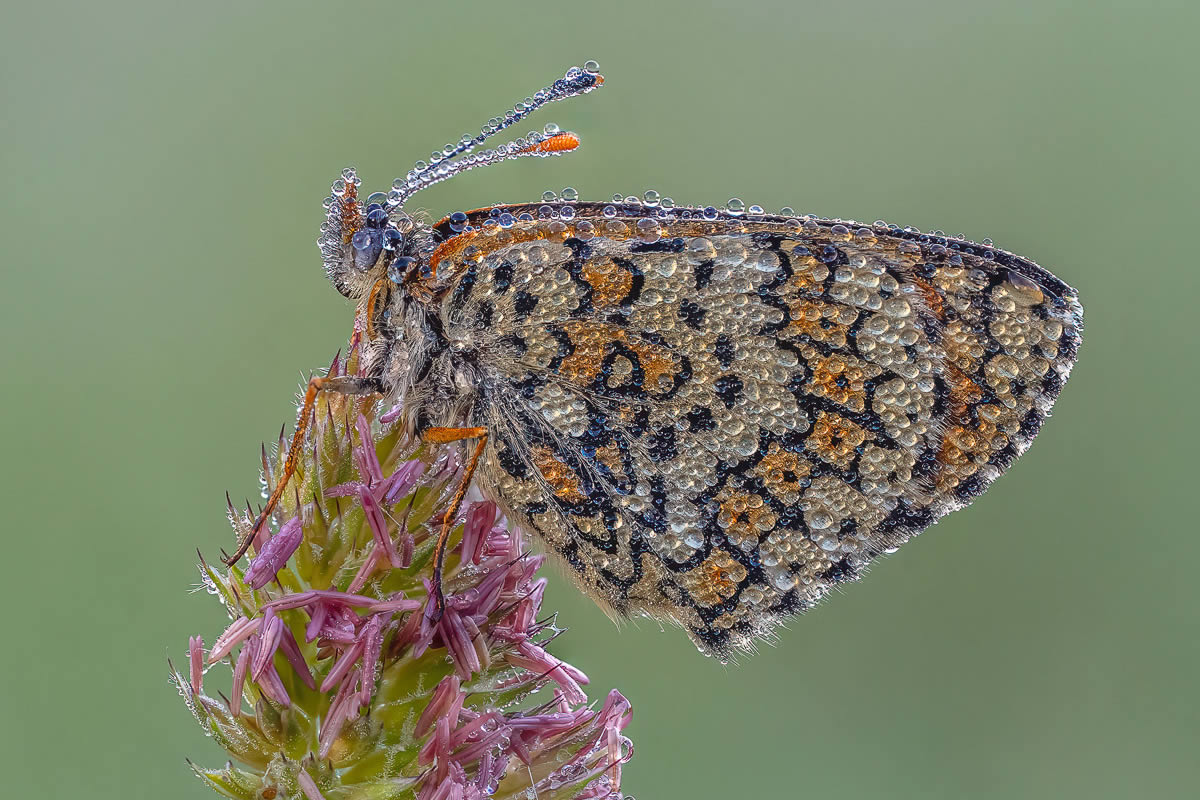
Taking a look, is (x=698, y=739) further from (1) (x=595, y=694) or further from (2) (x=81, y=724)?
(2) (x=81, y=724)

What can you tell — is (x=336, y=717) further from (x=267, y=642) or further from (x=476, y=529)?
(x=476, y=529)

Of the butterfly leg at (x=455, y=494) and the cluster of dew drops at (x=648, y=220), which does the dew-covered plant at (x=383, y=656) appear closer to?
the butterfly leg at (x=455, y=494)

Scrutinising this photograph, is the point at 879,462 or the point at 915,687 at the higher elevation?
the point at 879,462

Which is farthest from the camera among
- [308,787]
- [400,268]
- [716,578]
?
[716,578]

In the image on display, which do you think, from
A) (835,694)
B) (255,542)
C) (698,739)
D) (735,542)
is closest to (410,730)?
(255,542)

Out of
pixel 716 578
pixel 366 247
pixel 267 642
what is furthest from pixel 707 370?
pixel 267 642

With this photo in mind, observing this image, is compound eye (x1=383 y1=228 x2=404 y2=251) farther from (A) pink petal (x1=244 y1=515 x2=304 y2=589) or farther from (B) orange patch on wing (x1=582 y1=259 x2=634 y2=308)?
(A) pink petal (x1=244 y1=515 x2=304 y2=589)
